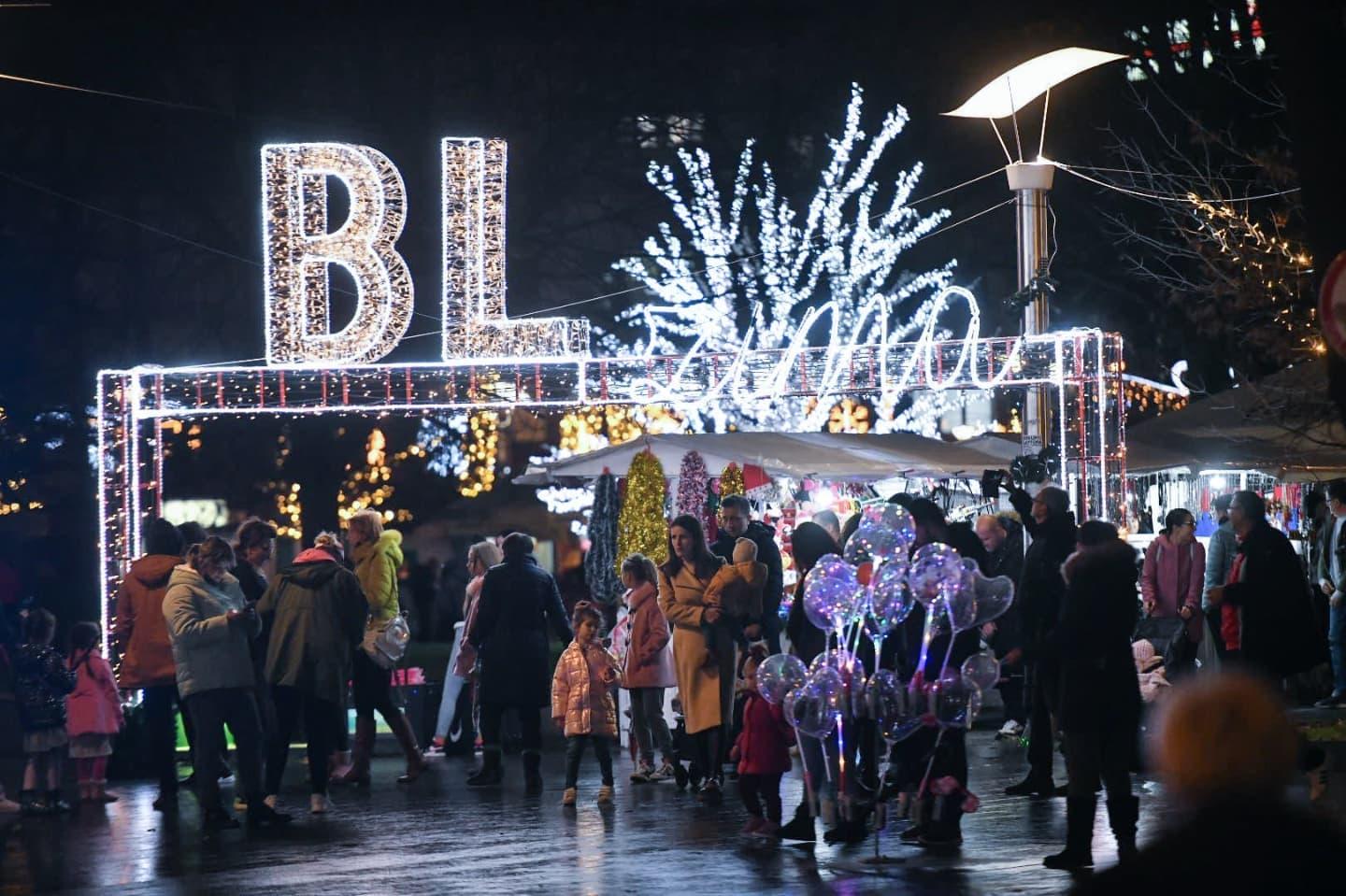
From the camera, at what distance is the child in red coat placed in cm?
1028

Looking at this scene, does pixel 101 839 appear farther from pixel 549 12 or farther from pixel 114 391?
pixel 549 12

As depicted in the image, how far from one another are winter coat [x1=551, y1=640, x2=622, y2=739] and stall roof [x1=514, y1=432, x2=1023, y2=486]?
6.32 m

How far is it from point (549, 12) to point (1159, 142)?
31.1 feet

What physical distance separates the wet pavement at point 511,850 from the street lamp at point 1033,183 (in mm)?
4509

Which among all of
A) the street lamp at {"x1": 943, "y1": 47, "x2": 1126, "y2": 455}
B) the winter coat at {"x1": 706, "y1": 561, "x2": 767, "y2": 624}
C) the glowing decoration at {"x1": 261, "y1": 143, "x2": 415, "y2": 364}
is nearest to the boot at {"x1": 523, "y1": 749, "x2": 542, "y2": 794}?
the winter coat at {"x1": 706, "y1": 561, "x2": 767, "y2": 624}

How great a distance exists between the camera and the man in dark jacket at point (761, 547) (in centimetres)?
1344

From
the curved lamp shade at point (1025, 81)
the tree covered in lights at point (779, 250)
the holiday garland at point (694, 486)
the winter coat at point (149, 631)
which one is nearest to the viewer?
the winter coat at point (149, 631)

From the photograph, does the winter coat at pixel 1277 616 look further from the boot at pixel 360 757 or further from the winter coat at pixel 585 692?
the boot at pixel 360 757

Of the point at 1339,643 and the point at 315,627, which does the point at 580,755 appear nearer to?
the point at 315,627

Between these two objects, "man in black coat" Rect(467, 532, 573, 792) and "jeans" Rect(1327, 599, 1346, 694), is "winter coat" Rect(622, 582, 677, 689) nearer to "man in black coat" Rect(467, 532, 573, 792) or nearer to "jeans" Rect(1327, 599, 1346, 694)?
"man in black coat" Rect(467, 532, 573, 792)

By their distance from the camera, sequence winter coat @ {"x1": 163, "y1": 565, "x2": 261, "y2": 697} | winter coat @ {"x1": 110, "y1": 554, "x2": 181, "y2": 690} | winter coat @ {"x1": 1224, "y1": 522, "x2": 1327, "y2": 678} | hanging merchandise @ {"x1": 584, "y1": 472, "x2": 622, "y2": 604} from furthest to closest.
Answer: hanging merchandise @ {"x1": 584, "y1": 472, "x2": 622, "y2": 604} < winter coat @ {"x1": 110, "y1": 554, "x2": 181, "y2": 690} < winter coat @ {"x1": 1224, "y1": 522, "x2": 1327, "y2": 678} < winter coat @ {"x1": 163, "y1": 565, "x2": 261, "y2": 697}

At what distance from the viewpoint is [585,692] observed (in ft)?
39.9

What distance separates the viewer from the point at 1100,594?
9188 mm

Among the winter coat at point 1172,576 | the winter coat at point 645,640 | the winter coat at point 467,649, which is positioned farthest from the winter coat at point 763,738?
the winter coat at point 1172,576
